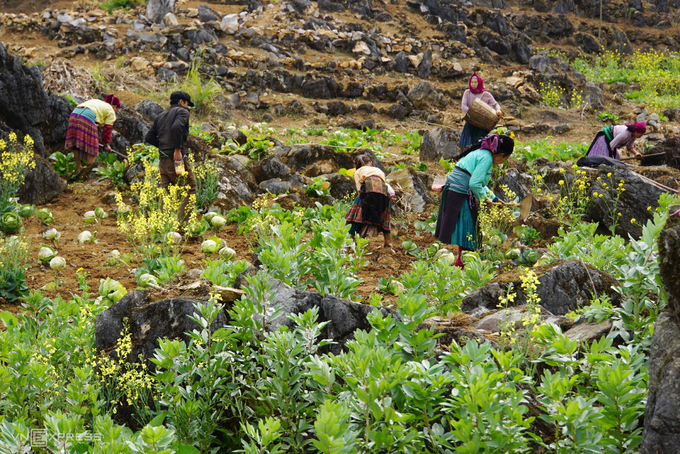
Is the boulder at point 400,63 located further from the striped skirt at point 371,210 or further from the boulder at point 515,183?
the striped skirt at point 371,210

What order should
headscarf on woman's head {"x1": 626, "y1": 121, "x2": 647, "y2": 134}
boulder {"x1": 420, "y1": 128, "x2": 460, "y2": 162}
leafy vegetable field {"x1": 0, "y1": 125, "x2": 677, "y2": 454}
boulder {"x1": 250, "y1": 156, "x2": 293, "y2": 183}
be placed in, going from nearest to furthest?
leafy vegetable field {"x1": 0, "y1": 125, "x2": 677, "y2": 454}, headscarf on woman's head {"x1": 626, "y1": 121, "x2": 647, "y2": 134}, boulder {"x1": 250, "y1": 156, "x2": 293, "y2": 183}, boulder {"x1": 420, "y1": 128, "x2": 460, "y2": 162}

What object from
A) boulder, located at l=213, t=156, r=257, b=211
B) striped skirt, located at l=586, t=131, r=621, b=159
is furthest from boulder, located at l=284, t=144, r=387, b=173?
striped skirt, located at l=586, t=131, r=621, b=159

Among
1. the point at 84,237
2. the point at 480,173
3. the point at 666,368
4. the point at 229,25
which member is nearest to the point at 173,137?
the point at 84,237

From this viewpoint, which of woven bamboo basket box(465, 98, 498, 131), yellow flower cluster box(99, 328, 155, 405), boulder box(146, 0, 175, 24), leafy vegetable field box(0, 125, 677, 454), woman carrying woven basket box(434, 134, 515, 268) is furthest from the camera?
boulder box(146, 0, 175, 24)

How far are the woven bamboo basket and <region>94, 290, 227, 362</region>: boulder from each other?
4.89 meters

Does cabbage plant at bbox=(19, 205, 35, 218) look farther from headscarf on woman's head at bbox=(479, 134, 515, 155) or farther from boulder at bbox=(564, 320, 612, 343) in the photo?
boulder at bbox=(564, 320, 612, 343)

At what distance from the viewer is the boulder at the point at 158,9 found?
65.2 feet

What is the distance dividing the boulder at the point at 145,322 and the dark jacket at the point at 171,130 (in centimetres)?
396

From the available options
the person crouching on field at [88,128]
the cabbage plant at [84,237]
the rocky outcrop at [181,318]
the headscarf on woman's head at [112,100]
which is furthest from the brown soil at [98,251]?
the headscarf on woman's head at [112,100]

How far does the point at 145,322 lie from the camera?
8.90 ft

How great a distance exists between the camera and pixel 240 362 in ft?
7.68

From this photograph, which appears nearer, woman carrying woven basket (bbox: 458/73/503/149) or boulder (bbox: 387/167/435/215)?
woman carrying woven basket (bbox: 458/73/503/149)

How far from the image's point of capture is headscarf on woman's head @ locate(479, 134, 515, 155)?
4.97 meters

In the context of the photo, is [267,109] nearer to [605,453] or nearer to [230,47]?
[230,47]
